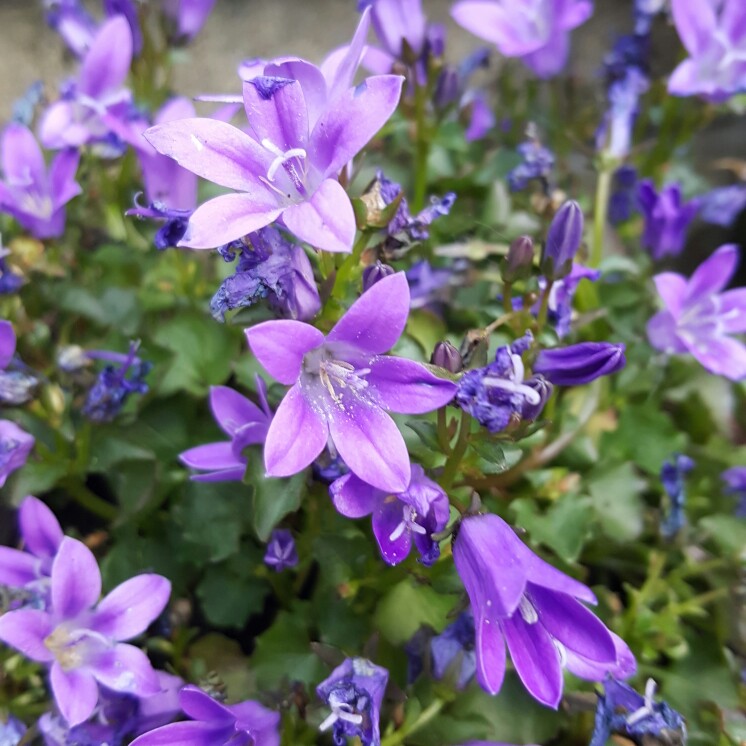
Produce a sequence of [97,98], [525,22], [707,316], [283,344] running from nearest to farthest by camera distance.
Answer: [283,344], [707,316], [97,98], [525,22]

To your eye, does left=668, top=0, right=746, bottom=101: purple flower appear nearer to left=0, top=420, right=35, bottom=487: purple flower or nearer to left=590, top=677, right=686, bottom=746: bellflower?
left=590, top=677, right=686, bottom=746: bellflower

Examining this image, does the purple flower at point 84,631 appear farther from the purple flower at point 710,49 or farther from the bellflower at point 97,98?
the purple flower at point 710,49

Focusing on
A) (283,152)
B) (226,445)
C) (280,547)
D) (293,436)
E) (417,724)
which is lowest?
(417,724)

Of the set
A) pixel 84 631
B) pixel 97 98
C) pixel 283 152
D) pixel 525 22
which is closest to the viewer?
pixel 283 152

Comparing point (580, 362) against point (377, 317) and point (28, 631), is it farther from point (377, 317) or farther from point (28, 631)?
point (28, 631)

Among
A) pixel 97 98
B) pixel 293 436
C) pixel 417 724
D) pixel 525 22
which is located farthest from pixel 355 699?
pixel 525 22

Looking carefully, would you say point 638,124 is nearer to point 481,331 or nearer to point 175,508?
point 481,331
